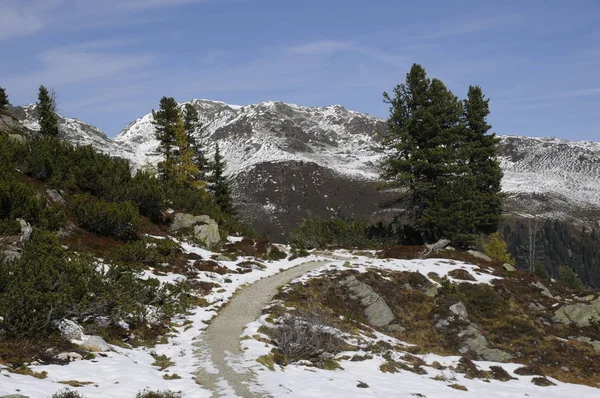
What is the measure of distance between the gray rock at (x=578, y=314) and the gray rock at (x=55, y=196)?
27.1m

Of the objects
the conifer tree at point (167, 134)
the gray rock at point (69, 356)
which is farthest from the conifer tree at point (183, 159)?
the gray rock at point (69, 356)

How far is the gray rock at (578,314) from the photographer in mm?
23312

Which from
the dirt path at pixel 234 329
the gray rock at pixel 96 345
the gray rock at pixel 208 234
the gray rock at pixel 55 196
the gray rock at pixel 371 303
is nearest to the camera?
the dirt path at pixel 234 329

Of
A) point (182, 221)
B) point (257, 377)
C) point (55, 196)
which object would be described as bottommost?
point (257, 377)

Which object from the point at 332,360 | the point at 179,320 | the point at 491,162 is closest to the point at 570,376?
the point at 332,360

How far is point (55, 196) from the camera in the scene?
2483 centimetres

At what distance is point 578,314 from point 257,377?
65.3ft

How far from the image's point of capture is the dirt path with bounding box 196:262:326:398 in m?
11.1

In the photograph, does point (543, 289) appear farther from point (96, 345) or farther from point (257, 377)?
point (96, 345)

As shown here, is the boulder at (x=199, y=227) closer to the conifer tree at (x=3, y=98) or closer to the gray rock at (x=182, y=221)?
the gray rock at (x=182, y=221)

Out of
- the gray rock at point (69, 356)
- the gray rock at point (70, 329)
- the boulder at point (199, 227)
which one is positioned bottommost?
the gray rock at point (69, 356)

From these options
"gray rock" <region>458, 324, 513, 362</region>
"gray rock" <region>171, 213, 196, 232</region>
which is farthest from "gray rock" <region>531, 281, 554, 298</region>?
"gray rock" <region>171, 213, 196, 232</region>

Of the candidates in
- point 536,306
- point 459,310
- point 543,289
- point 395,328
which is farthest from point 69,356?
point 543,289

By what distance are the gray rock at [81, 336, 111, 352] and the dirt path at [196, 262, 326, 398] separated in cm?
266
